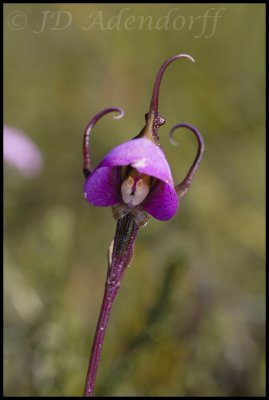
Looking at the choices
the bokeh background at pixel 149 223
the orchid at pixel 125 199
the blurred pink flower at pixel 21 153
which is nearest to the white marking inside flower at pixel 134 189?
the orchid at pixel 125 199

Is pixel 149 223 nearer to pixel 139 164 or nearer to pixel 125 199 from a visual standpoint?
pixel 125 199

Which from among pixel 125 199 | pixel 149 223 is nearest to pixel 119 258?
pixel 125 199

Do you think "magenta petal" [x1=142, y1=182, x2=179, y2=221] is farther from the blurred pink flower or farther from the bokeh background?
the blurred pink flower

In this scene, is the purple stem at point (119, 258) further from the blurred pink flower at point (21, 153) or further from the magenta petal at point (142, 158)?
the blurred pink flower at point (21, 153)

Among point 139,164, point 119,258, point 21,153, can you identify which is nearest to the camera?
point 139,164

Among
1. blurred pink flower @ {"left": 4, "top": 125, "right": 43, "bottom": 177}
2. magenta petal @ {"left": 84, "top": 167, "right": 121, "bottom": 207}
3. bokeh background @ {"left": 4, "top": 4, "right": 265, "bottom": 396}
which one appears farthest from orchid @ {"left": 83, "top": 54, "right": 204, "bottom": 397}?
blurred pink flower @ {"left": 4, "top": 125, "right": 43, "bottom": 177}

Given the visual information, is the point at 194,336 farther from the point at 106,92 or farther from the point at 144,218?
the point at 106,92
